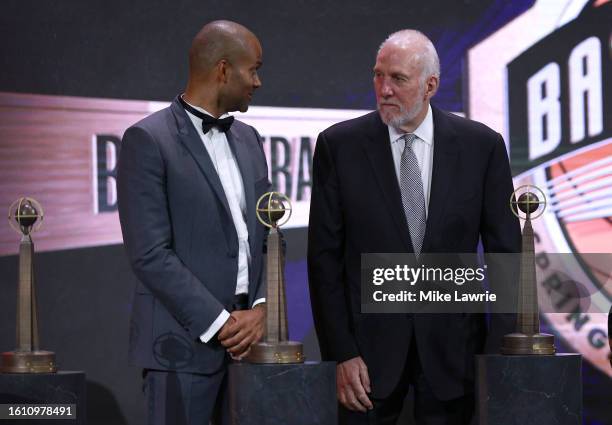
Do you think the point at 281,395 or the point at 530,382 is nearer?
the point at 281,395

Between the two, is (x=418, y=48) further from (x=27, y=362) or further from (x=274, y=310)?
(x=27, y=362)

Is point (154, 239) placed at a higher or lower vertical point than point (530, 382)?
higher

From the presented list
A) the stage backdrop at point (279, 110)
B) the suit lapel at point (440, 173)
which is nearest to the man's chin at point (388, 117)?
the suit lapel at point (440, 173)

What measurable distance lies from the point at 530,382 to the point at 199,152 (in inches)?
47.8

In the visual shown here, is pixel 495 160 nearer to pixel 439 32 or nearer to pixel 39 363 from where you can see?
pixel 439 32

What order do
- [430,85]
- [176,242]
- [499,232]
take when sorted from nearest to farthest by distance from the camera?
[176,242] < [499,232] < [430,85]

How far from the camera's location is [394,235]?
359cm

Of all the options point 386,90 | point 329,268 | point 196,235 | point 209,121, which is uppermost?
point 386,90

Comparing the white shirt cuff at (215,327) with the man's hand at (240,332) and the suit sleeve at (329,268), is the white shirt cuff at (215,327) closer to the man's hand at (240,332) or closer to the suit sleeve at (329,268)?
the man's hand at (240,332)

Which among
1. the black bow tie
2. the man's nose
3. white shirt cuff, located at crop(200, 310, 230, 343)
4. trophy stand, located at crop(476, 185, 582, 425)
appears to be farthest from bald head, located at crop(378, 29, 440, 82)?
white shirt cuff, located at crop(200, 310, 230, 343)

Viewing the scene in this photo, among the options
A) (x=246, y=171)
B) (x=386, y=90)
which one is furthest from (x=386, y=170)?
(x=246, y=171)

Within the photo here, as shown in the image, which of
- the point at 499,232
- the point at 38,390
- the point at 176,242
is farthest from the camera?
the point at 499,232

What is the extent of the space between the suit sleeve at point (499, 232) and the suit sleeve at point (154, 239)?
0.98 metres

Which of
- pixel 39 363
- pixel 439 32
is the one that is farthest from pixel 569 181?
pixel 39 363
